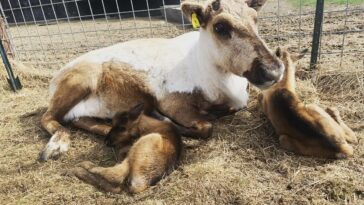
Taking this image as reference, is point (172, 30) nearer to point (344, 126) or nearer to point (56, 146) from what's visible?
point (56, 146)

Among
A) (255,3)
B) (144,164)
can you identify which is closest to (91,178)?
(144,164)

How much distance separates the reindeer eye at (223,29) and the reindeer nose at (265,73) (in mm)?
432

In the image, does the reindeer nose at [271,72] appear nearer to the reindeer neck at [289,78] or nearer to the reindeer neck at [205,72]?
the reindeer neck at [289,78]

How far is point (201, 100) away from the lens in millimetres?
4168

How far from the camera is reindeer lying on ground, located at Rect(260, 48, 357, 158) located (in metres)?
3.21

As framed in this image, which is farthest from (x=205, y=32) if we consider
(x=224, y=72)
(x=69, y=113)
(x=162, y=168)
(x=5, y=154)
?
(x=5, y=154)

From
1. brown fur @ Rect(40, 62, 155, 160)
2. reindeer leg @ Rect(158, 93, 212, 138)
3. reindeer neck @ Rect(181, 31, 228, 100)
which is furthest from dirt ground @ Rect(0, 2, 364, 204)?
reindeer neck @ Rect(181, 31, 228, 100)

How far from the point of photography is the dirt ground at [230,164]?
3.02m

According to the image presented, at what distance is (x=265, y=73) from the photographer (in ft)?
10.8

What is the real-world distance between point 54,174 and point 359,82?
138 inches

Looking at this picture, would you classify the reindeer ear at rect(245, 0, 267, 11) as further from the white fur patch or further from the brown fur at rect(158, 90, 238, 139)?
the white fur patch

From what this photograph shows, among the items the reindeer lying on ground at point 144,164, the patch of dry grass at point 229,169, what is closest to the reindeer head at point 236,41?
the patch of dry grass at point 229,169

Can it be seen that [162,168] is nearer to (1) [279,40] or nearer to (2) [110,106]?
(2) [110,106]

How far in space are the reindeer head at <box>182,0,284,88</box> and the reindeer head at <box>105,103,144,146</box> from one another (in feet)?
3.34
